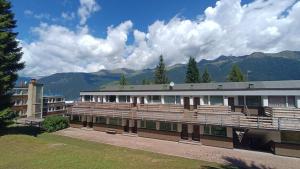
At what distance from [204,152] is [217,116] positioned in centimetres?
473

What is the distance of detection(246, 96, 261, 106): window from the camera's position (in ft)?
88.4

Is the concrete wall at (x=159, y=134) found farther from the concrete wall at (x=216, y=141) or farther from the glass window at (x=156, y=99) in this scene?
the glass window at (x=156, y=99)

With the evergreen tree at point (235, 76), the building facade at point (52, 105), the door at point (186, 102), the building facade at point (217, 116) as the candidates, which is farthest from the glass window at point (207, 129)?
the building facade at point (52, 105)

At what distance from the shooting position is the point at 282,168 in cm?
1748

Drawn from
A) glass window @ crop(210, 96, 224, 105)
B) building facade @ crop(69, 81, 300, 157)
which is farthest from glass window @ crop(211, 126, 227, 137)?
glass window @ crop(210, 96, 224, 105)

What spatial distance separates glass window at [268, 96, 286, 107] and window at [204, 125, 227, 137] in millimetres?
6833

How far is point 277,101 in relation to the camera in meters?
25.2

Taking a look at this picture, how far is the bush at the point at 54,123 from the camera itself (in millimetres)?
35116

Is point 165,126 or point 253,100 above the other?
point 253,100

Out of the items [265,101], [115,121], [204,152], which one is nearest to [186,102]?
[204,152]

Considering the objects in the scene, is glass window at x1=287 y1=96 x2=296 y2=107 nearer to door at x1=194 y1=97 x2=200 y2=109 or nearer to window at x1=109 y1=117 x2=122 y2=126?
door at x1=194 y1=97 x2=200 y2=109

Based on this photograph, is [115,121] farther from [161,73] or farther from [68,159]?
[161,73]

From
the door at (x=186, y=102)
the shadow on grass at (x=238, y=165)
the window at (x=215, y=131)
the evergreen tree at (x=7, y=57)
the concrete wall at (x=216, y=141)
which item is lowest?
the shadow on grass at (x=238, y=165)

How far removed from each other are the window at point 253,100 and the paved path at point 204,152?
7027mm
